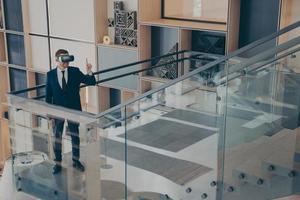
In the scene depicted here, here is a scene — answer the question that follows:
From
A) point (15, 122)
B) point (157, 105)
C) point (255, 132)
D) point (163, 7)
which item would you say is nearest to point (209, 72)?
point (255, 132)

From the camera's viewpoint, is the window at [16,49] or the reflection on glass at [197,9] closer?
the reflection on glass at [197,9]

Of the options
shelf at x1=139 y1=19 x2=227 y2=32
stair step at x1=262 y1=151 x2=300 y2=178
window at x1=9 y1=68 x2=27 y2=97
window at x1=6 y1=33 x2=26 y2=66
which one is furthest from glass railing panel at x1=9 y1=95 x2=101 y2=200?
window at x1=9 y1=68 x2=27 y2=97

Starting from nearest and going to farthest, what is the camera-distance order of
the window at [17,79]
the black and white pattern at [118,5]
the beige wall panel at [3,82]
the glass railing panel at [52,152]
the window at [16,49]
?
the glass railing panel at [52,152] → the black and white pattern at [118,5] → the window at [16,49] → the window at [17,79] → the beige wall panel at [3,82]

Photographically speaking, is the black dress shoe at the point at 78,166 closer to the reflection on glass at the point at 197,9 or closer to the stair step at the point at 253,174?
the stair step at the point at 253,174

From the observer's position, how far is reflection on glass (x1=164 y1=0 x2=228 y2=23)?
287 inches

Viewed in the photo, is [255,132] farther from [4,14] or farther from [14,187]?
[4,14]

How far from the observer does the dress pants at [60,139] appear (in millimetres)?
4773

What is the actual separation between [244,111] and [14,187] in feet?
9.70

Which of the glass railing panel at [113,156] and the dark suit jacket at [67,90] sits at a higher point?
the dark suit jacket at [67,90]

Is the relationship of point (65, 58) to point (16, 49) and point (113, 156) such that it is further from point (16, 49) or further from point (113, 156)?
point (16, 49)

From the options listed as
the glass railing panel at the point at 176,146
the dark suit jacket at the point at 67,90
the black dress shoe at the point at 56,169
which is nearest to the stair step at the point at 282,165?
the glass railing panel at the point at 176,146

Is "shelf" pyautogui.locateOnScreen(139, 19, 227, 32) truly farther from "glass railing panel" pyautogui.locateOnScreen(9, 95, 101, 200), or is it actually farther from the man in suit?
"glass railing panel" pyautogui.locateOnScreen(9, 95, 101, 200)

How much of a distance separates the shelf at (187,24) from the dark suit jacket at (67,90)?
2395 millimetres

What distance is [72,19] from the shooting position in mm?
8867
